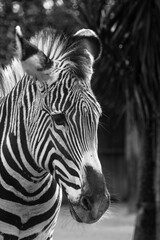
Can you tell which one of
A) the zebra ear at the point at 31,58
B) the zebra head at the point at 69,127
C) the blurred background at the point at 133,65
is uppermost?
the zebra ear at the point at 31,58

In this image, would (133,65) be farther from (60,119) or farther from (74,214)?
(74,214)

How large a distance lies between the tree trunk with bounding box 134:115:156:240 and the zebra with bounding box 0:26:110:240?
6.14m

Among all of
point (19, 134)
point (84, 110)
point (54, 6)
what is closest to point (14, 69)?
point (19, 134)

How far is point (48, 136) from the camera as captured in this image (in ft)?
13.0

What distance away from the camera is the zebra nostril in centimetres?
367

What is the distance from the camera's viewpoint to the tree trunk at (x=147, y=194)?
10508mm

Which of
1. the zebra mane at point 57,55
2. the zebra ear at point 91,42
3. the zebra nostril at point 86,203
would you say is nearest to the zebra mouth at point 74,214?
the zebra nostril at point 86,203

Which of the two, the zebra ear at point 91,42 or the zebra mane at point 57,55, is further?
the zebra ear at point 91,42

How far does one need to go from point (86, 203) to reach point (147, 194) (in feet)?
23.7

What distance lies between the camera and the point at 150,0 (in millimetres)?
10617

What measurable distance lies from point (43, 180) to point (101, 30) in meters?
6.48

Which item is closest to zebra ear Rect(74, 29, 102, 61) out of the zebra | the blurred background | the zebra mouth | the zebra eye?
the zebra

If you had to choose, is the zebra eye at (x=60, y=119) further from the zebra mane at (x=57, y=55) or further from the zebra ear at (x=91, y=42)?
the zebra ear at (x=91, y=42)

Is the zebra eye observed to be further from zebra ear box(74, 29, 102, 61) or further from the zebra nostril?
zebra ear box(74, 29, 102, 61)
